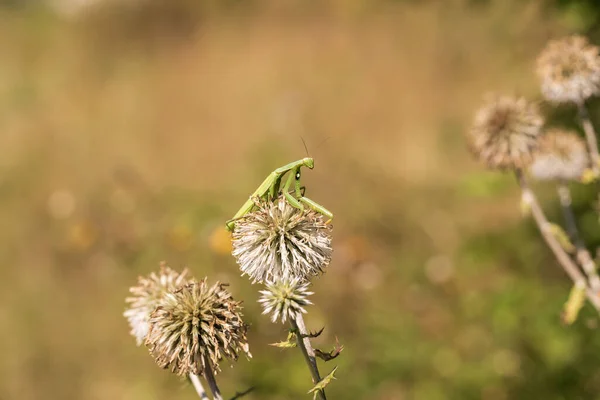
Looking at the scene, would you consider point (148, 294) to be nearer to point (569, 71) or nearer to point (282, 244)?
point (282, 244)

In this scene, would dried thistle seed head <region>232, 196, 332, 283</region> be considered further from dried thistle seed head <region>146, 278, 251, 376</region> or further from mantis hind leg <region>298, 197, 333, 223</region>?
dried thistle seed head <region>146, 278, 251, 376</region>

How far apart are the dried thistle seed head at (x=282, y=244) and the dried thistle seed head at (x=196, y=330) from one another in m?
0.16

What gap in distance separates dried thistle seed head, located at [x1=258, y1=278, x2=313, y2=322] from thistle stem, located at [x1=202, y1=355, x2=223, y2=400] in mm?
312

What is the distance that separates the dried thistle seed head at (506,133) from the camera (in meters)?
3.05

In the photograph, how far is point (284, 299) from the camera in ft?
6.25

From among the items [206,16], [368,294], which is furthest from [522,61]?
[206,16]

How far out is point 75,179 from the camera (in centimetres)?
881

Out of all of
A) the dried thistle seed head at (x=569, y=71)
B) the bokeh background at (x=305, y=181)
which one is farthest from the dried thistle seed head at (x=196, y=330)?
the dried thistle seed head at (x=569, y=71)

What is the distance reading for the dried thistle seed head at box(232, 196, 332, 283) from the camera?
2018 mm

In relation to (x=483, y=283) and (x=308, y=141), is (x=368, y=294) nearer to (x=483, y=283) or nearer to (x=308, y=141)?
(x=483, y=283)

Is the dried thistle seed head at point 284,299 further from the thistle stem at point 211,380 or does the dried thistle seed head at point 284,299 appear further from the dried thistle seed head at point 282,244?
the thistle stem at point 211,380

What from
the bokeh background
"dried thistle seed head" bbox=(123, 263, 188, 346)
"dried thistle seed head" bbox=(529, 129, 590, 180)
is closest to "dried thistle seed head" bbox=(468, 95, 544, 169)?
"dried thistle seed head" bbox=(529, 129, 590, 180)

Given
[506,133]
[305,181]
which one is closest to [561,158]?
[506,133]

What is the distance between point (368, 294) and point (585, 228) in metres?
2.72
